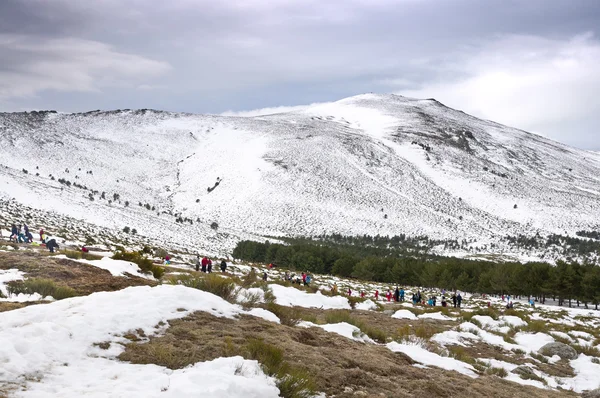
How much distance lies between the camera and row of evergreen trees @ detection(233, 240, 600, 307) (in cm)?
5394

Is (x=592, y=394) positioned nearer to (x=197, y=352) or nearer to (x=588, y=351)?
(x=588, y=351)

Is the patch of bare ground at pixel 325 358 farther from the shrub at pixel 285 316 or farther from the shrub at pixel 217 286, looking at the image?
the shrub at pixel 217 286

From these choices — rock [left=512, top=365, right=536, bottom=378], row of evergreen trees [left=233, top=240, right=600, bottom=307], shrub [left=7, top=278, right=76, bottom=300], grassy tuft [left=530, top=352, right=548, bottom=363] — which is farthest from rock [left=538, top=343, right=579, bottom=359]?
row of evergreen trees [left=233, top=240, right=600, bottom=307]

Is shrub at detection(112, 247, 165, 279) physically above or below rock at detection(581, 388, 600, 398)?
above

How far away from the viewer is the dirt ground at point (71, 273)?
912 centimetres

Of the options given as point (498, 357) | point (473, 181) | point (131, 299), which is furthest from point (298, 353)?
point (473, 181)

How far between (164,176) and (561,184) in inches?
6468

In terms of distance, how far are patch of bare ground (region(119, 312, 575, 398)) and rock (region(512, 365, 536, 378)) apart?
3.67ft

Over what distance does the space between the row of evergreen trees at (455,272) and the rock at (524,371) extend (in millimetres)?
50922

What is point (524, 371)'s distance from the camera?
9797mm

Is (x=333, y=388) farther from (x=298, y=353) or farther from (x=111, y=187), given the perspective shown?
(x=111, y=187)

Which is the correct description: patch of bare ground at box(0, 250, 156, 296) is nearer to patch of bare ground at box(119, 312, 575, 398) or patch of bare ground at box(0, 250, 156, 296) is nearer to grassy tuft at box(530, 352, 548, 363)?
patch of bare ground at box(119, 312, 575, 398)

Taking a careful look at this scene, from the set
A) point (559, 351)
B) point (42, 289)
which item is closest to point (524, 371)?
point (559, 351)

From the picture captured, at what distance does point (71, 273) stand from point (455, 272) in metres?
63.3
